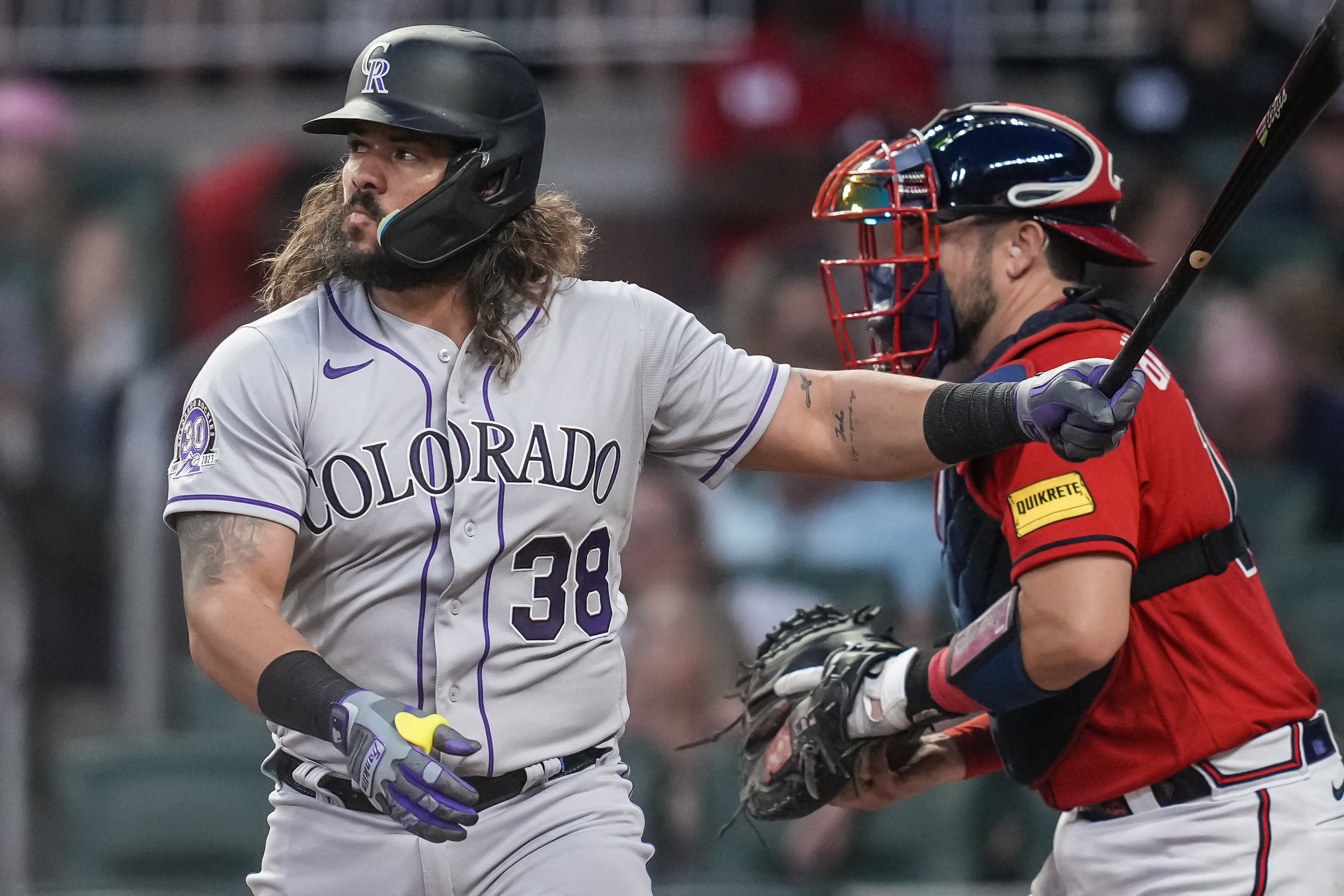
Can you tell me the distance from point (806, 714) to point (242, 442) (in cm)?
121

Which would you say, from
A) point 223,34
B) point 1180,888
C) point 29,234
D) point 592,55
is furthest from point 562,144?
point 1180,888

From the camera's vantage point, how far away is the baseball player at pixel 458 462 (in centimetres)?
256

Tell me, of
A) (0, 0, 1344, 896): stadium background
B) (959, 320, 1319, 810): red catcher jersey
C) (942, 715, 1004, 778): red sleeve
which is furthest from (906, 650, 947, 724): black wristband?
(0, 0, 1344, 896): stadium background

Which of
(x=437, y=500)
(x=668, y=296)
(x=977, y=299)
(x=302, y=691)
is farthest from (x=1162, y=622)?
(x=668, y=296)

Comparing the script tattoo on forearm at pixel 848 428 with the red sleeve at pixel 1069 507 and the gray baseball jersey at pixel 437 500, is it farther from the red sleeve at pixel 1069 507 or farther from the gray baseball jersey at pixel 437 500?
the gray baseball jersey at pixel 437 500

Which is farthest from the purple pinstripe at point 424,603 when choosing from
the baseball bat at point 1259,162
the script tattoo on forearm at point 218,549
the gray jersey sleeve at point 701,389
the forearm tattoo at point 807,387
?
the baseball bat at point 1259,162

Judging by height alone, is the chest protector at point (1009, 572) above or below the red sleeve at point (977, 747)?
above

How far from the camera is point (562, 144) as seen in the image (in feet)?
24.6

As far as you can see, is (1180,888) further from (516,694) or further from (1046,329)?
(516,694)

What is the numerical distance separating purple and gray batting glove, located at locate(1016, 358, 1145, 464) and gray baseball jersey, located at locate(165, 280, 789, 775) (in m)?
0.71

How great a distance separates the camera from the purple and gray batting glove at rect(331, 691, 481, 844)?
221 cm

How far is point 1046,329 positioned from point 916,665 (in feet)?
2.18

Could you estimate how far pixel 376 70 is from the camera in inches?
108

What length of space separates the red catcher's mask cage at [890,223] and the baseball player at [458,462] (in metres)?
0.27
